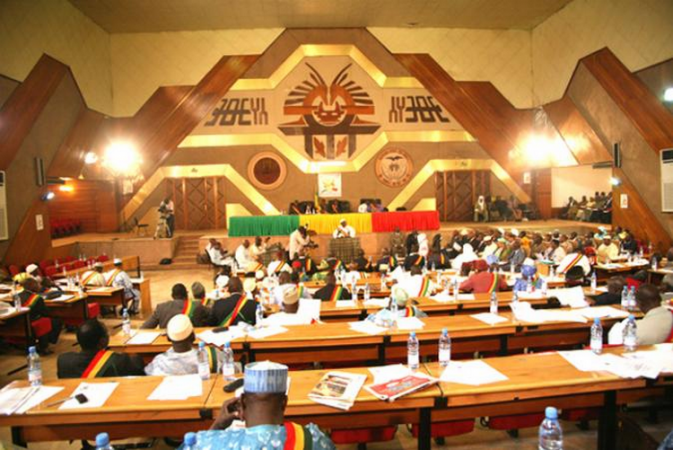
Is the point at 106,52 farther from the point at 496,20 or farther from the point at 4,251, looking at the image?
the point at 496,20

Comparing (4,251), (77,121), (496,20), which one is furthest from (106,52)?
(496,20)

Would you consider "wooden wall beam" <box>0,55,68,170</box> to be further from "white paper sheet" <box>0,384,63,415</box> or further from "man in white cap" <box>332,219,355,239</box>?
"white paper sheet" <box>0,384,63,415</box>

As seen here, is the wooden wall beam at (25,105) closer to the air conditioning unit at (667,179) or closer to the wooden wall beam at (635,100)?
the wooden wall beam at (635,100)

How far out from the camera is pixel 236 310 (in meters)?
4.96

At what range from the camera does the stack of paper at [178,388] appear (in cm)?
291

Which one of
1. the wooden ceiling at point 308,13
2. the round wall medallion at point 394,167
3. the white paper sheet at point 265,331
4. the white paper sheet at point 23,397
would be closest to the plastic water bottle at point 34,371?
the white paper sheet at point 23,397

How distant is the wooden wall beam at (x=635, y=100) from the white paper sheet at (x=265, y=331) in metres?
11.4

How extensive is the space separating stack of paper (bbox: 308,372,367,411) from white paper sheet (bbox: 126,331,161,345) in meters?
2.10

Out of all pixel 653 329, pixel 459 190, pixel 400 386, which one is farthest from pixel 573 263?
pixel 459 190

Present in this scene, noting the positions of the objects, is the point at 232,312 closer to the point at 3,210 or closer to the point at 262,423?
the point at 262,423

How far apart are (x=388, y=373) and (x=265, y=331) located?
1582 millimetres

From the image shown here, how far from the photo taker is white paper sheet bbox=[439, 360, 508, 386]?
2.95 m

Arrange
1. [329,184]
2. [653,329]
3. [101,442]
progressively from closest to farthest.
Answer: [101,442], [653,329], [329,184]

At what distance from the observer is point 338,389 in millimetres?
2875
